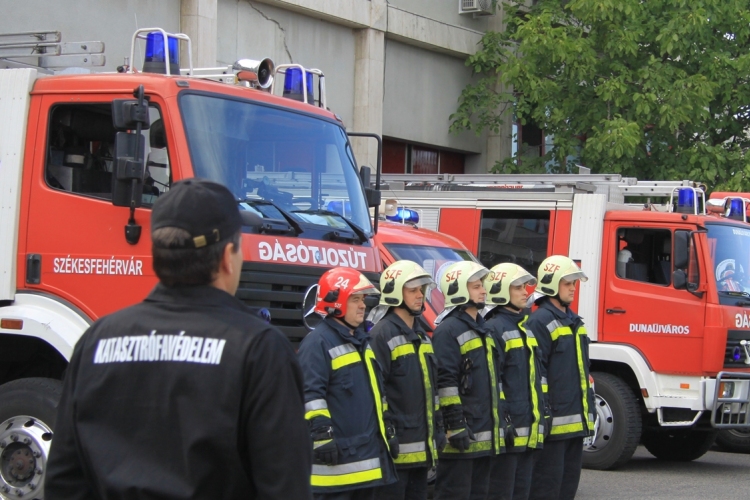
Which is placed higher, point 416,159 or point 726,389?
point 416,159

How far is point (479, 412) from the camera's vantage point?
6.95m

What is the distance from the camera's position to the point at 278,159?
6805 mm

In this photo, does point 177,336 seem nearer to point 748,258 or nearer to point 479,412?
point 479,412

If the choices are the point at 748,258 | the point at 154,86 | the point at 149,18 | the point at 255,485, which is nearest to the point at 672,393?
the point at 748,258

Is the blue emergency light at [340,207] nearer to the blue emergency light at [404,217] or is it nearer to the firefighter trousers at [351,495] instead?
the firefighter trousers at [351,495]

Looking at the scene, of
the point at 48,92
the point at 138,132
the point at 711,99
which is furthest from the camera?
the point at 711,99

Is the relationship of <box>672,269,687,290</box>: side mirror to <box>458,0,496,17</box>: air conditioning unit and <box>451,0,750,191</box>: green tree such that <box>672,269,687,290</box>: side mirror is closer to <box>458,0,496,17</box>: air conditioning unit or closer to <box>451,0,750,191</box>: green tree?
<box>451,0,750,191</box>: green tree

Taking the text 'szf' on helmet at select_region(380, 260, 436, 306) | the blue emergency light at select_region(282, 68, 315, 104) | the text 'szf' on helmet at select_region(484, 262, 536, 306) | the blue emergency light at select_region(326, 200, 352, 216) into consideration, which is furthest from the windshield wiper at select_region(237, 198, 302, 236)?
the text 'szf' on helmet at select_region(484, 262, 536, 306)

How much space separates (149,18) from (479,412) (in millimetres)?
8240

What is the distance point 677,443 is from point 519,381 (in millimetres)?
5455

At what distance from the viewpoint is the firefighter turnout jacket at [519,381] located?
23.8 feet

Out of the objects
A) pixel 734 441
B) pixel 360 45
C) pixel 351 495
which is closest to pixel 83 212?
pixel 351 495

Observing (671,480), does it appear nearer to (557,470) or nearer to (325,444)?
(557,470)

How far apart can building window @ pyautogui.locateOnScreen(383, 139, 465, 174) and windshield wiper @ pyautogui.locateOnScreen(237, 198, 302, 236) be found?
11.3m
